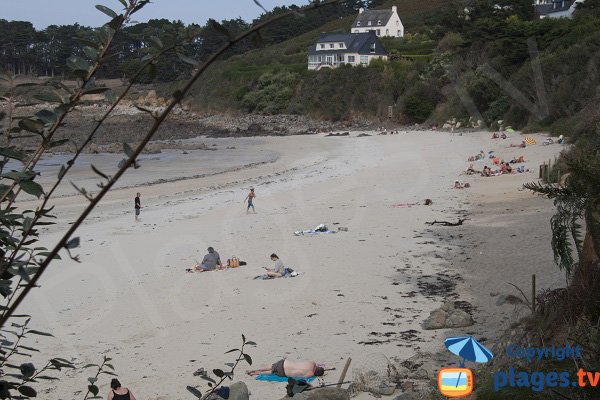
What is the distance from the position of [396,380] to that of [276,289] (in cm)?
481

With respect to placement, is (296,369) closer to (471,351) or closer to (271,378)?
(271,378)

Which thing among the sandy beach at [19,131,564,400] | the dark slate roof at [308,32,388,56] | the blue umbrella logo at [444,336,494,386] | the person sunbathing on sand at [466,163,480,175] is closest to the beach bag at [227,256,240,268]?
the sandy beach at [19,131,564,400]

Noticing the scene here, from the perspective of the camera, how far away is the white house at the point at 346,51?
6962 cm

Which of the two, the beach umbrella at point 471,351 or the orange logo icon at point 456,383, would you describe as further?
the beach umbrella at point 471,351

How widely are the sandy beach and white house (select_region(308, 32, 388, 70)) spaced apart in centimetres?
4410

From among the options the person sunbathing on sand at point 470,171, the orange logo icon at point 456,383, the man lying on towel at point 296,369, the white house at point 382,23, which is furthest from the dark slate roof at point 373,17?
the orange logo icon at point 456,383

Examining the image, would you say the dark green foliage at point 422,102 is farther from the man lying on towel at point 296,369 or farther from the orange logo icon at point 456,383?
the orange logo icon at point 456,383

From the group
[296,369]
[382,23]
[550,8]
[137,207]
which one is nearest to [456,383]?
[296,369]

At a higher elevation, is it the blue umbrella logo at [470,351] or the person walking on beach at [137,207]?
the blue umbrella logo at [470,351]

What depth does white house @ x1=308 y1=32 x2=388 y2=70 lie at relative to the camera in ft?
228

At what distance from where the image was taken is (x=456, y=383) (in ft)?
21.6

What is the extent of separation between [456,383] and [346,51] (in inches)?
2650

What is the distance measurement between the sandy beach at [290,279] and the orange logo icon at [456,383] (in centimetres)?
208

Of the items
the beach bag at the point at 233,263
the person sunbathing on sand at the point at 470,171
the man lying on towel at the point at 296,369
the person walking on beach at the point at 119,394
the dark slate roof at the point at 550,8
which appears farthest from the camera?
the dark slate roof at the point at 550,8
